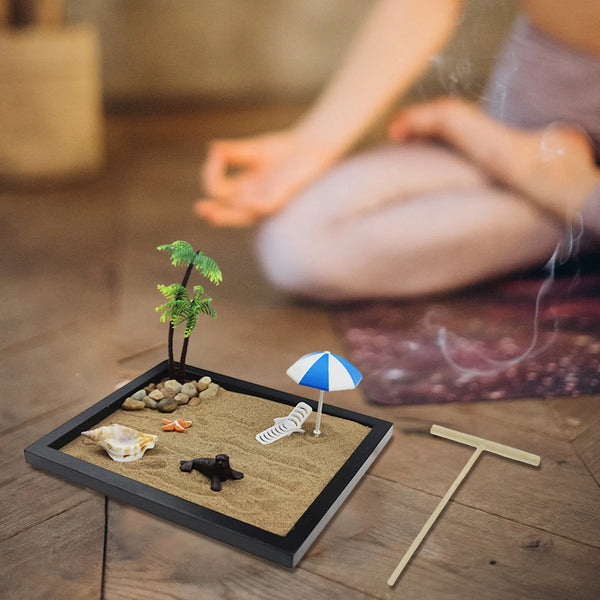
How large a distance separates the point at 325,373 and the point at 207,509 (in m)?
0.29

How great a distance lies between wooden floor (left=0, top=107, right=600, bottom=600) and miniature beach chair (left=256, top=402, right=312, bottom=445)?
0.53 ft

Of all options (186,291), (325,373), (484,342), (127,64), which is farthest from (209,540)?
(127,64)

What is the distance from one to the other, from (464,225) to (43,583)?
136 centimetres

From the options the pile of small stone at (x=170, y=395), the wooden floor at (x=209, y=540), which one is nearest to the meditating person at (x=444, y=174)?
the wooden floor at (x=209, y=540)

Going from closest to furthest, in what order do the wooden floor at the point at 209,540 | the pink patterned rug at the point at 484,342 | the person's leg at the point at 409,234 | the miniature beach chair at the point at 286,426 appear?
the wooden floor at the point at 209,540, the miniature beach chair at the point at 286,426, the pink patterned rug at the point at 484,342, the person's leg at the point at 409,234

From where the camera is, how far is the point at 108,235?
233 centimetres

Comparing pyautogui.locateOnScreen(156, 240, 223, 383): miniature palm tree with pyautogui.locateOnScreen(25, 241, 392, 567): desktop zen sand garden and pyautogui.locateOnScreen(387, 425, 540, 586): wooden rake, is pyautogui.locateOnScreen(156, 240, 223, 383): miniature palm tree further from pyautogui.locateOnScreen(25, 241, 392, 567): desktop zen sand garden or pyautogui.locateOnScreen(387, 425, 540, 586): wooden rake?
pyautogui.locateOnScreen(387, 425, 540, 586): wooden rake

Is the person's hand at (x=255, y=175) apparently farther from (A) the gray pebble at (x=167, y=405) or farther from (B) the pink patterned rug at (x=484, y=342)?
(A) the gray pebble at (x=167, y=405)

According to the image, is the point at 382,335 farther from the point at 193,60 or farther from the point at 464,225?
the point at 193,60

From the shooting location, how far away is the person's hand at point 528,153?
6.19 ft

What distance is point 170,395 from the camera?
56.2 inches

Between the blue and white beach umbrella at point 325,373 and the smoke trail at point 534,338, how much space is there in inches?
19.4

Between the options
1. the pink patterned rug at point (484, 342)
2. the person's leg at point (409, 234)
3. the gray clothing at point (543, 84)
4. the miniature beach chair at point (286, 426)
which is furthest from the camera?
the person's leg at point (409, 234)

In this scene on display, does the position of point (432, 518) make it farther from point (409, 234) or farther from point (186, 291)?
point (409, 234)
